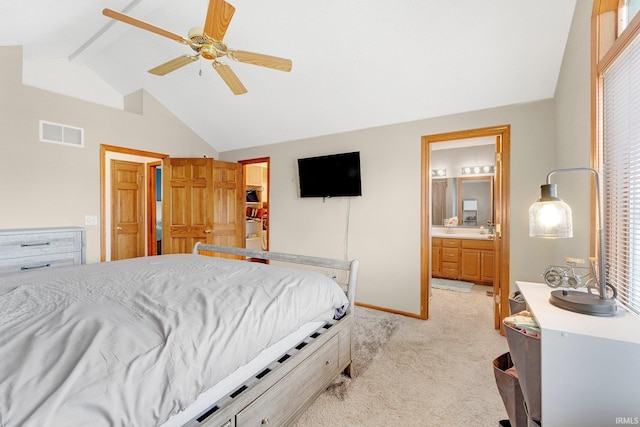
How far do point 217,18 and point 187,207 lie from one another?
298cm

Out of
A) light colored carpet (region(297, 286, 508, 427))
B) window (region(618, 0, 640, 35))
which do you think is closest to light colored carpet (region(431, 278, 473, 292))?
light colored carpet (region(297, 286, 508, 427))

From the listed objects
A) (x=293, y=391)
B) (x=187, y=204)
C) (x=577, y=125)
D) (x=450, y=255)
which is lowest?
(x=293, y=391)

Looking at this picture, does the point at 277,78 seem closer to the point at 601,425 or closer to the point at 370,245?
the point at 370,245

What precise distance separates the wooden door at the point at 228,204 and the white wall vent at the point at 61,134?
1.57 m

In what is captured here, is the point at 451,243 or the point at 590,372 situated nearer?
the point at 590,372

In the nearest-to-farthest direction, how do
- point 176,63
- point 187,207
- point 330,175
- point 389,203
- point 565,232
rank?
point 565,232 < point 176,63 < point 389,203 < point 330,175 < point 187,207

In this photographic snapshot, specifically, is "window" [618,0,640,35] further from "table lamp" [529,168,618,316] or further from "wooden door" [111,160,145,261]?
"wooden door" [111,160,145,261]

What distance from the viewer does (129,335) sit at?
94 centimetres

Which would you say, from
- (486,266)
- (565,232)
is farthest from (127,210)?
(486,266)

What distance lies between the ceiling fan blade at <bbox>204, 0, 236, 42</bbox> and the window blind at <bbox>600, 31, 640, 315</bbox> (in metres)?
2.09

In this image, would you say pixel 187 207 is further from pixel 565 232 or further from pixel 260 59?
pixel 565 232

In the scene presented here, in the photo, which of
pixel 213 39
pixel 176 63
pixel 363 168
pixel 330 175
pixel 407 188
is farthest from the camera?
pixel 330 175

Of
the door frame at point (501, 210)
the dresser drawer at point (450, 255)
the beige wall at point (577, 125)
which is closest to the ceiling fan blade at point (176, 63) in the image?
the door frame at point (501, 210)

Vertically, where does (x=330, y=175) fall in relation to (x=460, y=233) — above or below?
above
